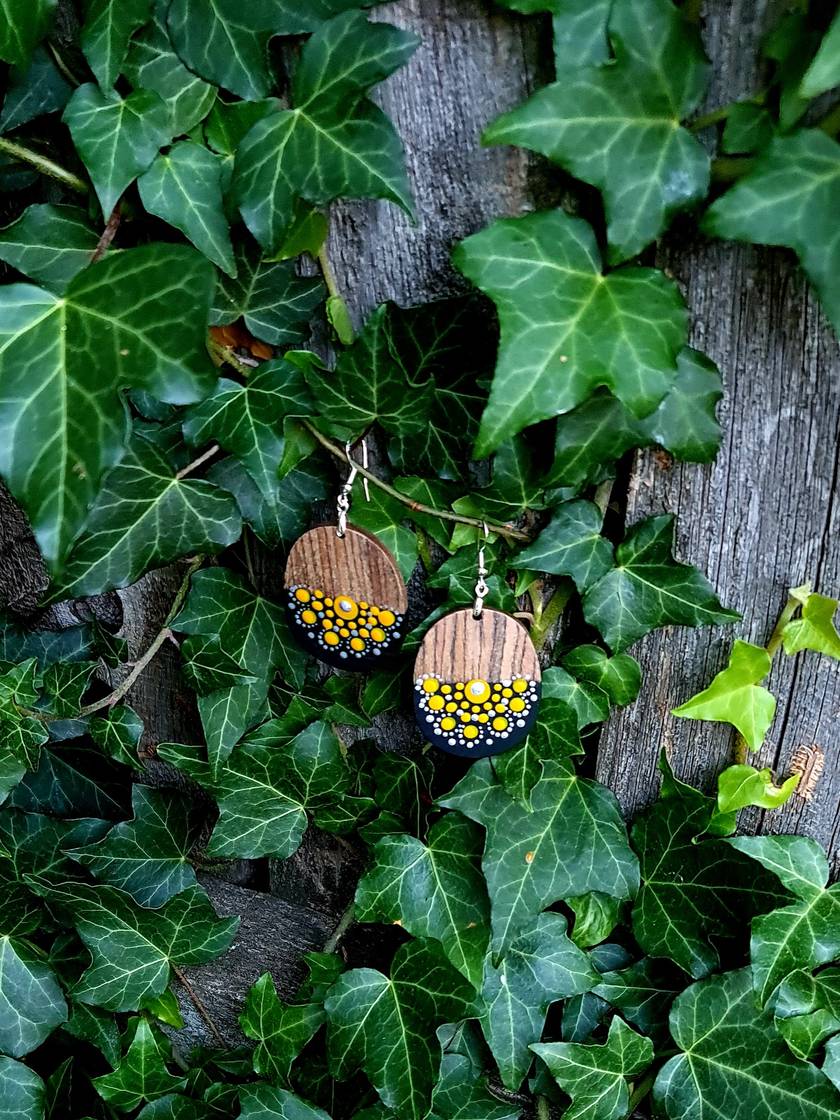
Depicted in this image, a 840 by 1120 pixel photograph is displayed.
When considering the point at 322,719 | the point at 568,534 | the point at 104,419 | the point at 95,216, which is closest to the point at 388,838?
the point at 322,719

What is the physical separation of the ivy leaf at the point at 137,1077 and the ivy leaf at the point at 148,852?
0.17 m

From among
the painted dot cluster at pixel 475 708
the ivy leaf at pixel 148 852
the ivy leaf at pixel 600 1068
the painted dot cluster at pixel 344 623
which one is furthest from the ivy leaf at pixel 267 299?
the ivy leaf at pixel 600 1068

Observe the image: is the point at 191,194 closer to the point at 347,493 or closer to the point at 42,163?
the point at 42,163

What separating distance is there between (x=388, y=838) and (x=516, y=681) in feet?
0.93

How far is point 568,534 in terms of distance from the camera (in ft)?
3.04

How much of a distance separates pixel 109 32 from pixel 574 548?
2.09 ft

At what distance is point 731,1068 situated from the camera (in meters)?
1.05

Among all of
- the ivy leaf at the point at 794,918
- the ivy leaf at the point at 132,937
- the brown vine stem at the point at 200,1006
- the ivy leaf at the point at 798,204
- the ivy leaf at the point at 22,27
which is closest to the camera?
the ivy leaf at the point at 798,204

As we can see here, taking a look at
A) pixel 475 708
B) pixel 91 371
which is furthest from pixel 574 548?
pixel 91 371

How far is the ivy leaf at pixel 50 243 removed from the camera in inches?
34.6

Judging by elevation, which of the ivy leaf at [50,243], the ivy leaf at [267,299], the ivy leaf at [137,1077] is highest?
the ivy leaf at [50,243]

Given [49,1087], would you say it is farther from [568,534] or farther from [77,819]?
[568,534]

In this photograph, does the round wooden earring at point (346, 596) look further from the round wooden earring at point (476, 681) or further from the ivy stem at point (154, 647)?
the ivy stem at point (154, 647)

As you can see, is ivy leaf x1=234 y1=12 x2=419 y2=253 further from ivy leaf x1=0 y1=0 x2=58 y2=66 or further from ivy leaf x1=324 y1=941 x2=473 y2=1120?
ivy leaf x1=324 y1=941 x2=473 y2=1120
